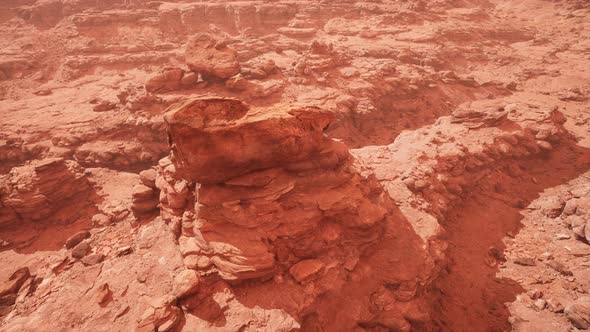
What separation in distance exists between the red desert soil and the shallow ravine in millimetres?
49

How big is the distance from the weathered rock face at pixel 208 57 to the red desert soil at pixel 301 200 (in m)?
0.07

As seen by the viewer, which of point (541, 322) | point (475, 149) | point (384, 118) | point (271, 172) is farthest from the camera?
point (384, 118)

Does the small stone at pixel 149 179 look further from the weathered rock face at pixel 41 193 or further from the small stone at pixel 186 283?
the weathered rock face at pixel 41 193

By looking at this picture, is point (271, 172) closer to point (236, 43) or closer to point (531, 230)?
point (531, 230)

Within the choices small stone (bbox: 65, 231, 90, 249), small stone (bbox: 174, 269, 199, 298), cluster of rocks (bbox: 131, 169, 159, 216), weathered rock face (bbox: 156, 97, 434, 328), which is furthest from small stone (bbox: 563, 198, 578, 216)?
small stone (bbox: 65, 231, 90, 249)

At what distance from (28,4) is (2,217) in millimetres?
29164

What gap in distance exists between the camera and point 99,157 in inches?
433

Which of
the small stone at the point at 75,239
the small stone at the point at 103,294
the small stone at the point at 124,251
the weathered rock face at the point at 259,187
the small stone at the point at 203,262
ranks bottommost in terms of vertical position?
the small stone at the point at 75,239

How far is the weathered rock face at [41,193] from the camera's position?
26.6ft

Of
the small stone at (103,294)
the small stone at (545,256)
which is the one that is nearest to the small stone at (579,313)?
the small stone at (545,256)

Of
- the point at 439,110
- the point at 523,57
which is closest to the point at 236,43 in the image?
the point at 439,110

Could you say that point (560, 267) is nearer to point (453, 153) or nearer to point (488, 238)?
point (488, 238)

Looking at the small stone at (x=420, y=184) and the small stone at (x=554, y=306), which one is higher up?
the small stone at (x=420, y=184)

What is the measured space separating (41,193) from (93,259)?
13.7 feet
